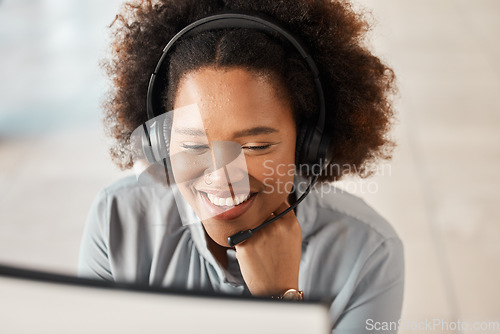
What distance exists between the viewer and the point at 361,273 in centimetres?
51

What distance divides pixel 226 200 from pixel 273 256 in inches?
2.6

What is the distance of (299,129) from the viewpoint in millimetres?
422

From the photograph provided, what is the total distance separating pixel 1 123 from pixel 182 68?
0.62 feet

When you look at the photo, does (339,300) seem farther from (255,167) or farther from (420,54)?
(420,54)

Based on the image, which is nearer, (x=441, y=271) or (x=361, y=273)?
(x=361, y=273)

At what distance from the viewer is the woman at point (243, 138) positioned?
38 cm

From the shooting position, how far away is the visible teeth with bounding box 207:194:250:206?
410mm

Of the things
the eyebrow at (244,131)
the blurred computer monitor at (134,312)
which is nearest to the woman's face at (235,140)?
the eyebrow at (244,131)

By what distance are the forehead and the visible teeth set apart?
61mm

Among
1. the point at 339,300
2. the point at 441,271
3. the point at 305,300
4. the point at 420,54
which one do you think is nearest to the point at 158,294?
the point at 305,300

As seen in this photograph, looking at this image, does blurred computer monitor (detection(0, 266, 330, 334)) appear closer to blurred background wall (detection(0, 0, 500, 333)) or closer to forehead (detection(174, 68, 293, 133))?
blurred background wall (detection(0, 0, 500, 333))

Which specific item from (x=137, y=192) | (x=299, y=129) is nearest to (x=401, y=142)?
(x=299, y=129)

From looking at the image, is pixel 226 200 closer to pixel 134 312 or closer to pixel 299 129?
pixel 299 129

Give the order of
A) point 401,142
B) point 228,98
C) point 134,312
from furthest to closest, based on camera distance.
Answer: point 401,142 → point 228,98 → point 134,312
